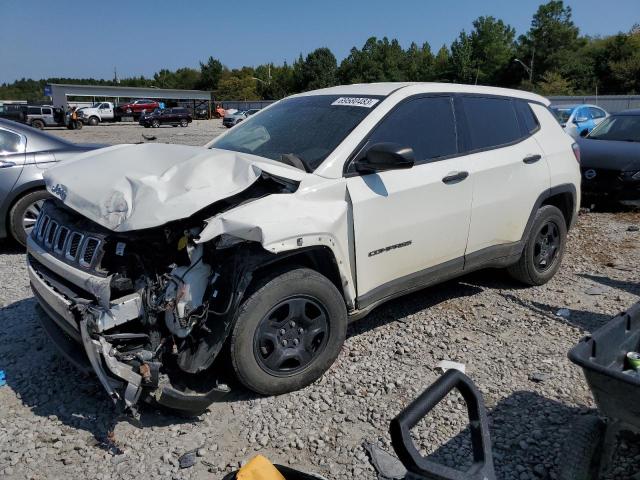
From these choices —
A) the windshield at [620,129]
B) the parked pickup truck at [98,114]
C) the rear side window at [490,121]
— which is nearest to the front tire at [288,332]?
the rear side window at [490,121]

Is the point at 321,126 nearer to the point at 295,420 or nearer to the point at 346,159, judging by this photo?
the point at 346,159

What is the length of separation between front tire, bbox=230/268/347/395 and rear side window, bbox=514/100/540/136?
106 inches

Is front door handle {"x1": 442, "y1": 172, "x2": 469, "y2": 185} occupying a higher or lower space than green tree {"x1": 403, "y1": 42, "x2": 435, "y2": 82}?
lower

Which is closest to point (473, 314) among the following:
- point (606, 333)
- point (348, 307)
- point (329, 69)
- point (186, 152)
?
point (348, 307)

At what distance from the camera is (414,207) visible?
3662 mm

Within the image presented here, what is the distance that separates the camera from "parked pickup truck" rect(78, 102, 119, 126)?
43.1 metres

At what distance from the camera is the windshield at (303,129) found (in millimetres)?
3568

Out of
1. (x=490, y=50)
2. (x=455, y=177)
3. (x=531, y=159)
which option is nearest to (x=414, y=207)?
→ (x=455, y=177)

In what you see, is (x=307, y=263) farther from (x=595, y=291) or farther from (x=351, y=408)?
(x=595, y=291)

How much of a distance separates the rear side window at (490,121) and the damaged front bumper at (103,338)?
9.36 feet

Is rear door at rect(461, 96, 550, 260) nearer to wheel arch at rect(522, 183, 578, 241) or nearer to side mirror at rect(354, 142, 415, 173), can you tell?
wheel arch at rect(522, 183, 578, 241)

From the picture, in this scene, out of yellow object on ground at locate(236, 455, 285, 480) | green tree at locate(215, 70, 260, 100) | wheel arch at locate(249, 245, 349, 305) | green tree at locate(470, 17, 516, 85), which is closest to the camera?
yellow object on ground at locate(236, 455, 285, 480)

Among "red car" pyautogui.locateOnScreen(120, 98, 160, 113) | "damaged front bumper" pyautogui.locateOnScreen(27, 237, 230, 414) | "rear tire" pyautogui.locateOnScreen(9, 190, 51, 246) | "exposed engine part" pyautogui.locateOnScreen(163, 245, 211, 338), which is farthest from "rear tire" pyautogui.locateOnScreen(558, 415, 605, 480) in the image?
"red car" pyautogui.locateOnScreen(120, 98, 160, 113)

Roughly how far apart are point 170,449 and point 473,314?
277cm
